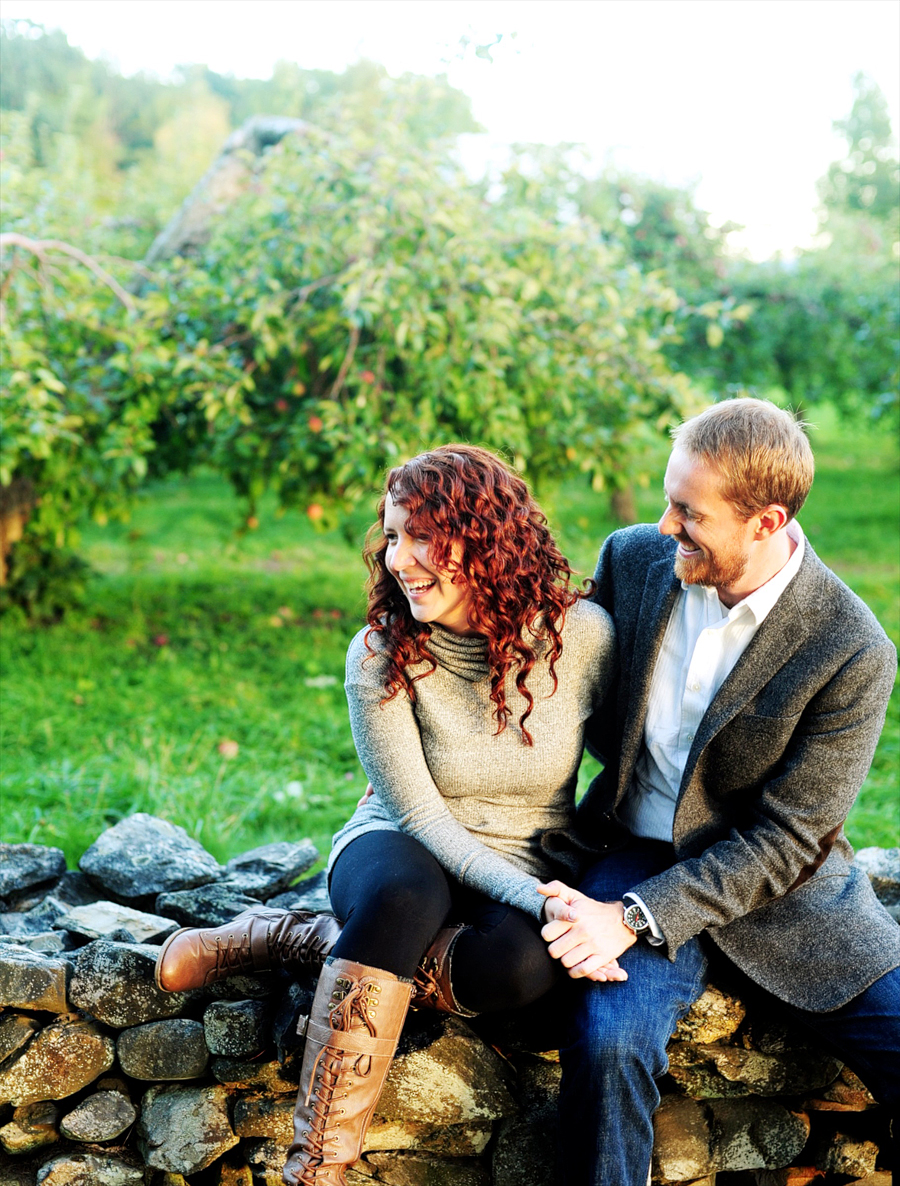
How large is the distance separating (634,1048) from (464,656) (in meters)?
0.81

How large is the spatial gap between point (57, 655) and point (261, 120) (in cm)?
309

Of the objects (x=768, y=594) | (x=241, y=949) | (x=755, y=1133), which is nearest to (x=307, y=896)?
(x=241, y=949)

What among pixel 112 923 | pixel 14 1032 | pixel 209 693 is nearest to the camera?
pixel 14 1032

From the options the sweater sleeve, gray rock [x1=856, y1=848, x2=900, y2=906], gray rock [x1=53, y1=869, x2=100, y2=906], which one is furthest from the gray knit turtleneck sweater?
gray rock [x1=53, y1=869, x2=100, y2=906]

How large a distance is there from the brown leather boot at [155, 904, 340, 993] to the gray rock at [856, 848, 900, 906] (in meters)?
1.34

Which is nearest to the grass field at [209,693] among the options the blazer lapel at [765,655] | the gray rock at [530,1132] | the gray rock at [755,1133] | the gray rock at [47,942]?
the gray rock at [47,942]

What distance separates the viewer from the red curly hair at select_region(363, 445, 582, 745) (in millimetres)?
2096

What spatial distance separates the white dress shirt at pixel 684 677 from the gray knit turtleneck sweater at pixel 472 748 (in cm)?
14

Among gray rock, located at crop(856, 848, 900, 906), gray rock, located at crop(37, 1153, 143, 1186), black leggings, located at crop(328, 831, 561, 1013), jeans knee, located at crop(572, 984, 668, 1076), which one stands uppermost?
black leggings, located at crop(328, 831, 561, 1013)

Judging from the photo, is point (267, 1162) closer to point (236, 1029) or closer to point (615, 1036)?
point (236, 1029)

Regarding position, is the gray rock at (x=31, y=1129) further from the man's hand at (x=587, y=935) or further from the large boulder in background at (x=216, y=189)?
the large boulder in background at (x=216, y=189)

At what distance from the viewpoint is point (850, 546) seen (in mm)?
8555

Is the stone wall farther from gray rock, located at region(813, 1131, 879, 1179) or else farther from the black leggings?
the black leggings

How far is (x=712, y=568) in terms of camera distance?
2057 mm
